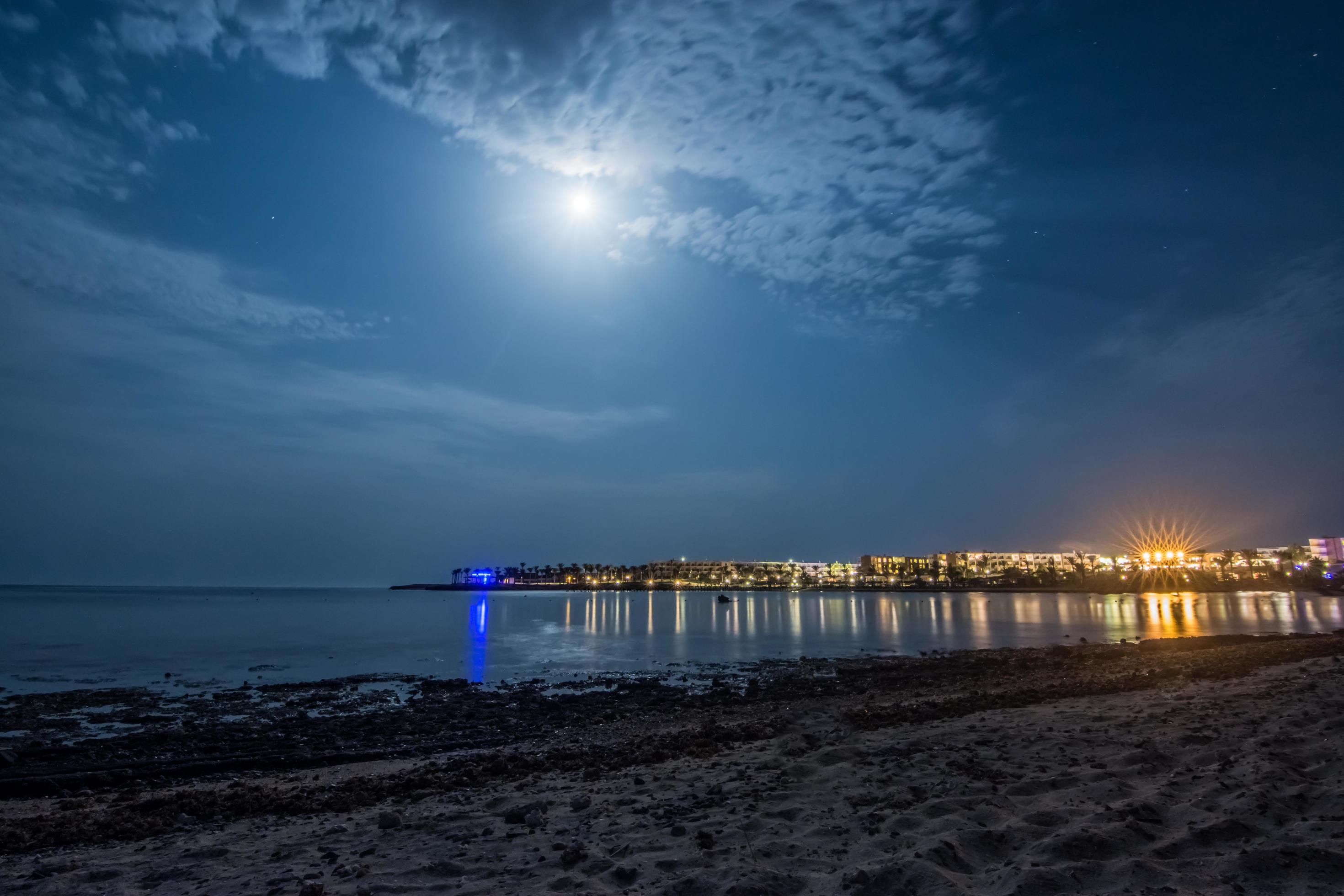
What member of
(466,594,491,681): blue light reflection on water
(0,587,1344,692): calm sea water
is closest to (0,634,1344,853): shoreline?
(466,594,491,681): blue light reflection on water

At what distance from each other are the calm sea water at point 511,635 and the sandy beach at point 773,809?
18084 mm

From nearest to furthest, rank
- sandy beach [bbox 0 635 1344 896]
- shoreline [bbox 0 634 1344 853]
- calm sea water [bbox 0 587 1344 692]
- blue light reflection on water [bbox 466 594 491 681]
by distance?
sandy beach [bbox 0 635 1344 896] → shoreline [bbox 0 634 1344 853] → blue light reflection on water [bbox 466 594 491 681] → calm sea water [bbox 0 587 1344 692]

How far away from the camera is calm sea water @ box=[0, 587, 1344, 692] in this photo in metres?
34.6

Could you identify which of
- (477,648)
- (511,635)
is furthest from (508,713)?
(511,635)

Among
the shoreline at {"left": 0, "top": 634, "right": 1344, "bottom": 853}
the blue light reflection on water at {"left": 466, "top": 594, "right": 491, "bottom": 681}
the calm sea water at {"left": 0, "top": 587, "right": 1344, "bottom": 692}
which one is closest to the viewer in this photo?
the shoreline at {"left": 0, "top": 634, "right": 1344, "bottom": 853}

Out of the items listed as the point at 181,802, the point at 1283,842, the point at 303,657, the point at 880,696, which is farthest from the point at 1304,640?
the point at 303,657

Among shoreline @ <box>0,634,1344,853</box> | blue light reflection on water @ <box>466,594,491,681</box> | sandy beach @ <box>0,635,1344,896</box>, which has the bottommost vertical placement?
blue light reflection on water @ <box>466,594,491,681</box>

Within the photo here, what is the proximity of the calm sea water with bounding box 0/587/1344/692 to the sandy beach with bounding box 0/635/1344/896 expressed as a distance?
1808 centimetres

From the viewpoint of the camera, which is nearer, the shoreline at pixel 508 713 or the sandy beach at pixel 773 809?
the sandy beach at pixel 773 809

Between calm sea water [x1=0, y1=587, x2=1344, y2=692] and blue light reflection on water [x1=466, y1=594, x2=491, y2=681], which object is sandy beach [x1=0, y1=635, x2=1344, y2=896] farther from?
calm sea water [x1=0, y1=587, x2=1344, y2=692]

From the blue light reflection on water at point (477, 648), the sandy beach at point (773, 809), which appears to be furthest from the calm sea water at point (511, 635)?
the sandy beach at point (773, 809)

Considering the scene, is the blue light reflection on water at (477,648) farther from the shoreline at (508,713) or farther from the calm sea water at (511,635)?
the shoreline at (508,713)

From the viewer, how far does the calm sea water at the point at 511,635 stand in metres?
34.6

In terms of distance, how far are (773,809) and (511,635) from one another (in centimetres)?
5671
